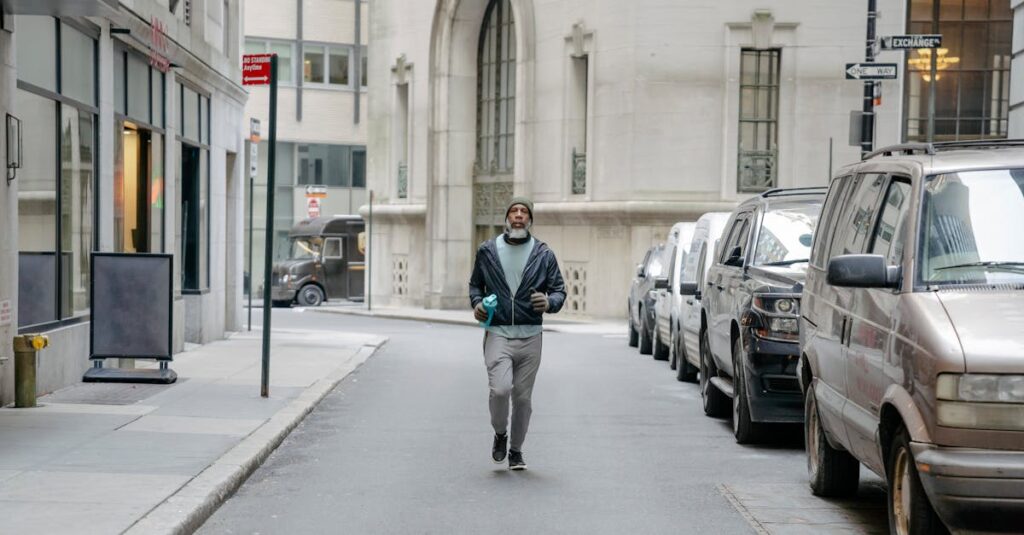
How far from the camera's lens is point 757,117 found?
3419 centimetres

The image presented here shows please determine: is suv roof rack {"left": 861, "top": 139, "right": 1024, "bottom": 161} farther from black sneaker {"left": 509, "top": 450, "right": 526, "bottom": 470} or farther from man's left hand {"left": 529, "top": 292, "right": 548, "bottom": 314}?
black sneaker {"left": 509, "top": 450, "right": 526, "bottom": 470}

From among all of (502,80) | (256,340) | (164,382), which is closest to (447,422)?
(164,382)

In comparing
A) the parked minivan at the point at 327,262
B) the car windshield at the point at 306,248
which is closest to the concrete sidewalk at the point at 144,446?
the parked minivan at the point at 327,262

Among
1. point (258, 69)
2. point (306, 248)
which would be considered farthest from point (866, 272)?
point (306, 248)

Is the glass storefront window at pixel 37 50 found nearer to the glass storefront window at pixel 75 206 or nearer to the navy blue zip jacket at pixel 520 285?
the glass storefront window at pixel 75 206

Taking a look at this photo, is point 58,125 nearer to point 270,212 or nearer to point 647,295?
point 270,212

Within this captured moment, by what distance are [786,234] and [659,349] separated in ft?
28.6

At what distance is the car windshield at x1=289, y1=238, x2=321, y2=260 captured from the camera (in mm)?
48156

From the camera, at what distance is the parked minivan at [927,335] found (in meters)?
6.33

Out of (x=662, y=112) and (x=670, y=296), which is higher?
(x=662, y=112)

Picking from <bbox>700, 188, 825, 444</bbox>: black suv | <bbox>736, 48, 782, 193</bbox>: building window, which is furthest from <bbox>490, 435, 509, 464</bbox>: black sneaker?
<bbox>736, 48, 782, 193</bbox>: building window

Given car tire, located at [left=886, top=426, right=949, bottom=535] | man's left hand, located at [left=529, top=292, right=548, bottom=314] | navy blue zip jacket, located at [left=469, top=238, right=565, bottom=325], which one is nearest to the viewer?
car tire, located at [left=886, top=426, right=949, bottom=535]

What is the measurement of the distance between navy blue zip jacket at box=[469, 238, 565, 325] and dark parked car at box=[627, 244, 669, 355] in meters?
10.9

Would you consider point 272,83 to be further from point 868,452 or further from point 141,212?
point 868,452
